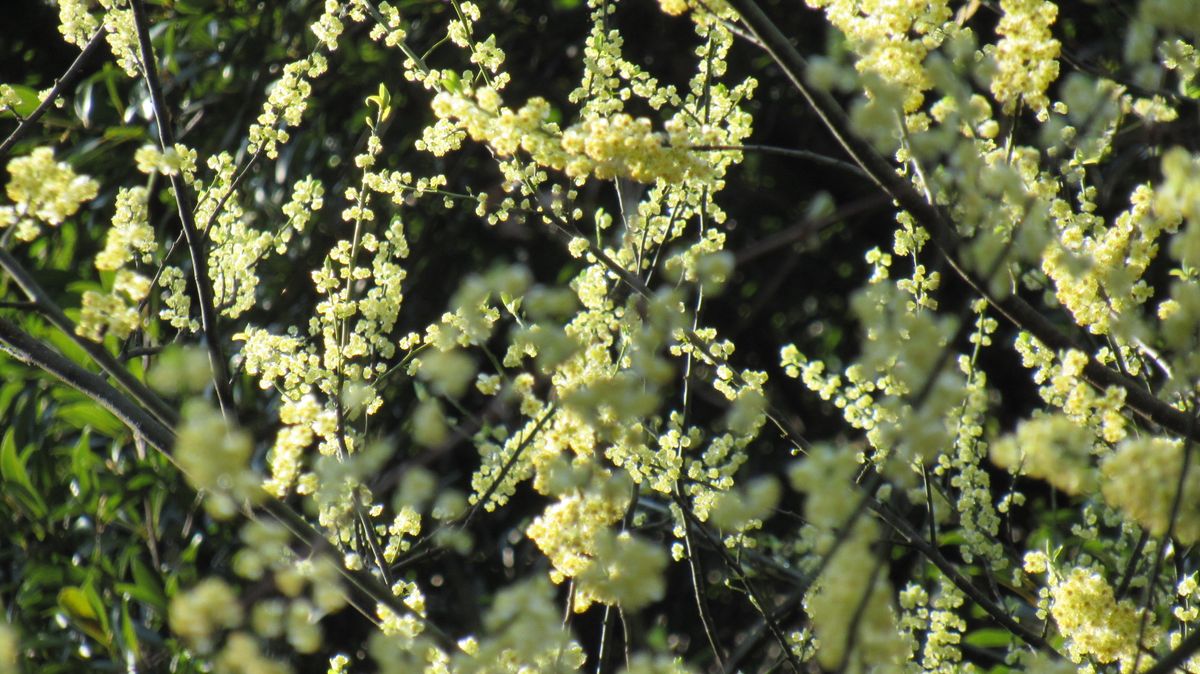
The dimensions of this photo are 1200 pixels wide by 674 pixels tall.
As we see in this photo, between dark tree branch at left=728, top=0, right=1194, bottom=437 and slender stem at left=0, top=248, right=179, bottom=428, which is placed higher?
dark tree branch at left=728, top=0, right=1194, bottom=437

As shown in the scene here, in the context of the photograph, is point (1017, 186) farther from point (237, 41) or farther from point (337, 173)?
point (237, 41)

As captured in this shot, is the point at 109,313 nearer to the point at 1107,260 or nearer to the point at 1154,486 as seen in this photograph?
the point at 1154,486

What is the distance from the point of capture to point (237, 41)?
2615 mm

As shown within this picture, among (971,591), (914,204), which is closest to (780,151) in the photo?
(914,204)

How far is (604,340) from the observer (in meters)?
1.27

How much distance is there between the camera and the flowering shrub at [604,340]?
73 centimetres

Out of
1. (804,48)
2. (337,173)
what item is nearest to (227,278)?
(337,173)

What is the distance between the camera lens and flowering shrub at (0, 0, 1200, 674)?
28.8 inches

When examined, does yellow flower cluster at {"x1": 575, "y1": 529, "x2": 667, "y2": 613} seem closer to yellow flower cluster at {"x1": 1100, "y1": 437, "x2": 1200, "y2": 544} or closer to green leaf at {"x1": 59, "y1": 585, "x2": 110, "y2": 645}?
yellow flower cluster at {"x1": 1100, "y1": 437, "x2": 1200, "y2": 544}

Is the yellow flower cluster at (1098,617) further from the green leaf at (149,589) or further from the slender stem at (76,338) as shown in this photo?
the green leaf at (149,589)

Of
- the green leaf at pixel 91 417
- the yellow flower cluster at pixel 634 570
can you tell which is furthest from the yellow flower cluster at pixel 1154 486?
the green leaf at pixel 91 417

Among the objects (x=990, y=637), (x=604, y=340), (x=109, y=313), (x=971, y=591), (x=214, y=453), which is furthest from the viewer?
(x=990, y=637)

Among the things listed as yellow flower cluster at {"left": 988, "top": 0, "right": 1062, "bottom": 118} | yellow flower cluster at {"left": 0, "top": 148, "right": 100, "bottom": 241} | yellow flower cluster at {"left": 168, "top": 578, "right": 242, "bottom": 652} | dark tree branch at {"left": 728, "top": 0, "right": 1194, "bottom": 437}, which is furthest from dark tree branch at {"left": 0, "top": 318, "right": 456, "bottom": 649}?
yellow flower cluster at {"left": 988, "top": 0, "right": 1062, "bottom": 118}

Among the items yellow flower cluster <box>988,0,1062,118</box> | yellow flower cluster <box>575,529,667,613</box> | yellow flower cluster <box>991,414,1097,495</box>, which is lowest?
yellow flower cluster <box>575,529,667,613</box>
